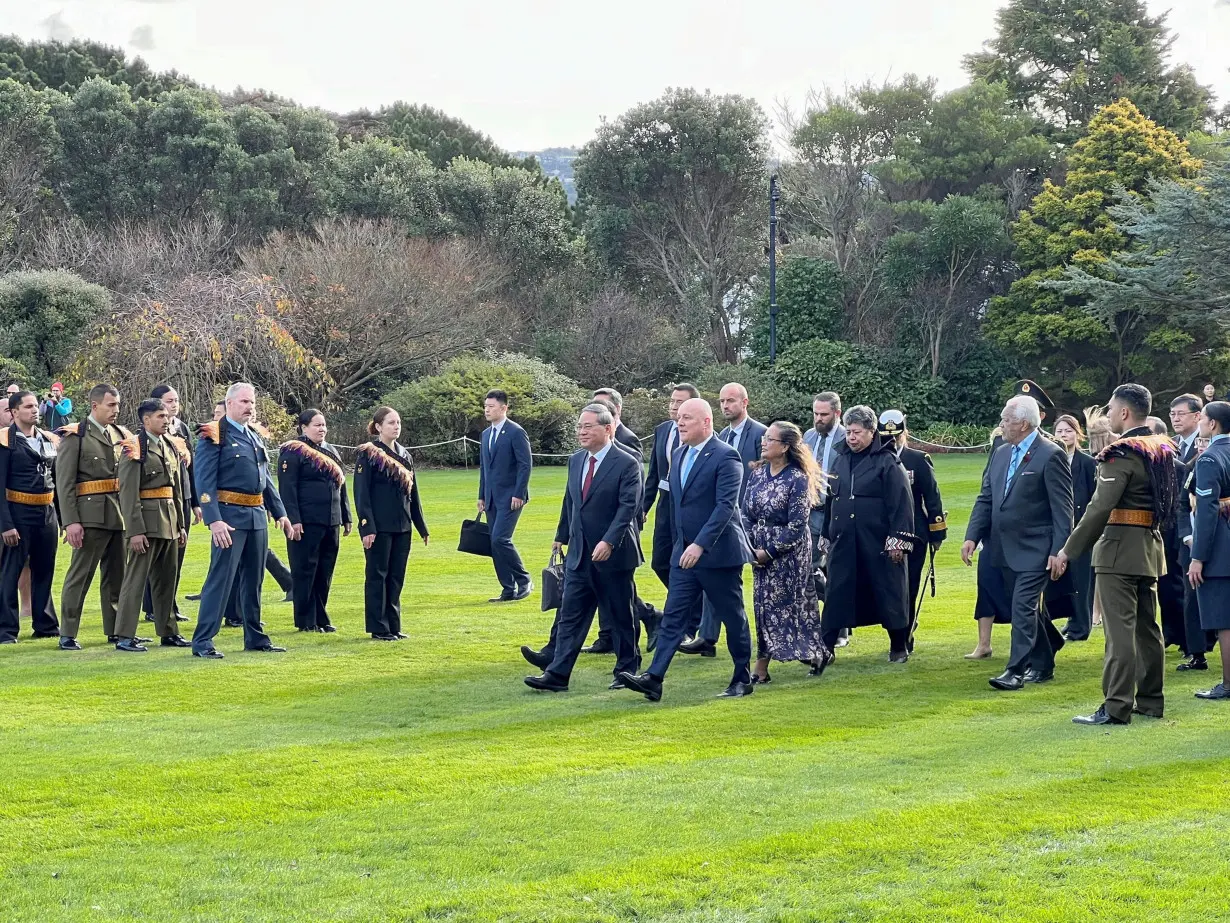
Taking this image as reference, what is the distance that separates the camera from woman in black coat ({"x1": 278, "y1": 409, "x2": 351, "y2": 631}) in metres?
12.6

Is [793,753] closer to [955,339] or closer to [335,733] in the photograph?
[335,733]

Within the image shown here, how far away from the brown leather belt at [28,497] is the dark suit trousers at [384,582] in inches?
107

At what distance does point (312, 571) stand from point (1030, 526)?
20.1 ft

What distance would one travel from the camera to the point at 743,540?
31.7 ft

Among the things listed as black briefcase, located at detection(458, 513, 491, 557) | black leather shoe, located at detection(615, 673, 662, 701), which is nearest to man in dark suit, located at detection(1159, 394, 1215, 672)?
black leather shoe, located at detection(615, 673, 662, 701)

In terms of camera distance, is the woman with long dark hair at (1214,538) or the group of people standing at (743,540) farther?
the group of people standing at (743,540)

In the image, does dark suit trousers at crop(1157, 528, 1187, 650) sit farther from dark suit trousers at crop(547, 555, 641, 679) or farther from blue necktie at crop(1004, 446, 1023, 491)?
dark suit trousers at crop(547, 555, 641, 679)

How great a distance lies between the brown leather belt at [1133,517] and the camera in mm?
8625

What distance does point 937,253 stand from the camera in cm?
4434

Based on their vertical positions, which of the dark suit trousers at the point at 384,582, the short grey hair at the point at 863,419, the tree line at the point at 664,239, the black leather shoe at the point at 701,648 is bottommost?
the black leather shoe at the point at 701,648

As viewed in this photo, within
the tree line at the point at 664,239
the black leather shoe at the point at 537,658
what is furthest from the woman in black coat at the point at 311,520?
the tree line at the point at 664,239

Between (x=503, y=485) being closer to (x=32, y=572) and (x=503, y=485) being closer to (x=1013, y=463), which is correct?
(x=32, y=572)

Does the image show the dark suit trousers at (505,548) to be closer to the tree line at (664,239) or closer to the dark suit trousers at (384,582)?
the dark suit trousers at (384,582)

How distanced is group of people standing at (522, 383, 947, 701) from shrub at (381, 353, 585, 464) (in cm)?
2483
